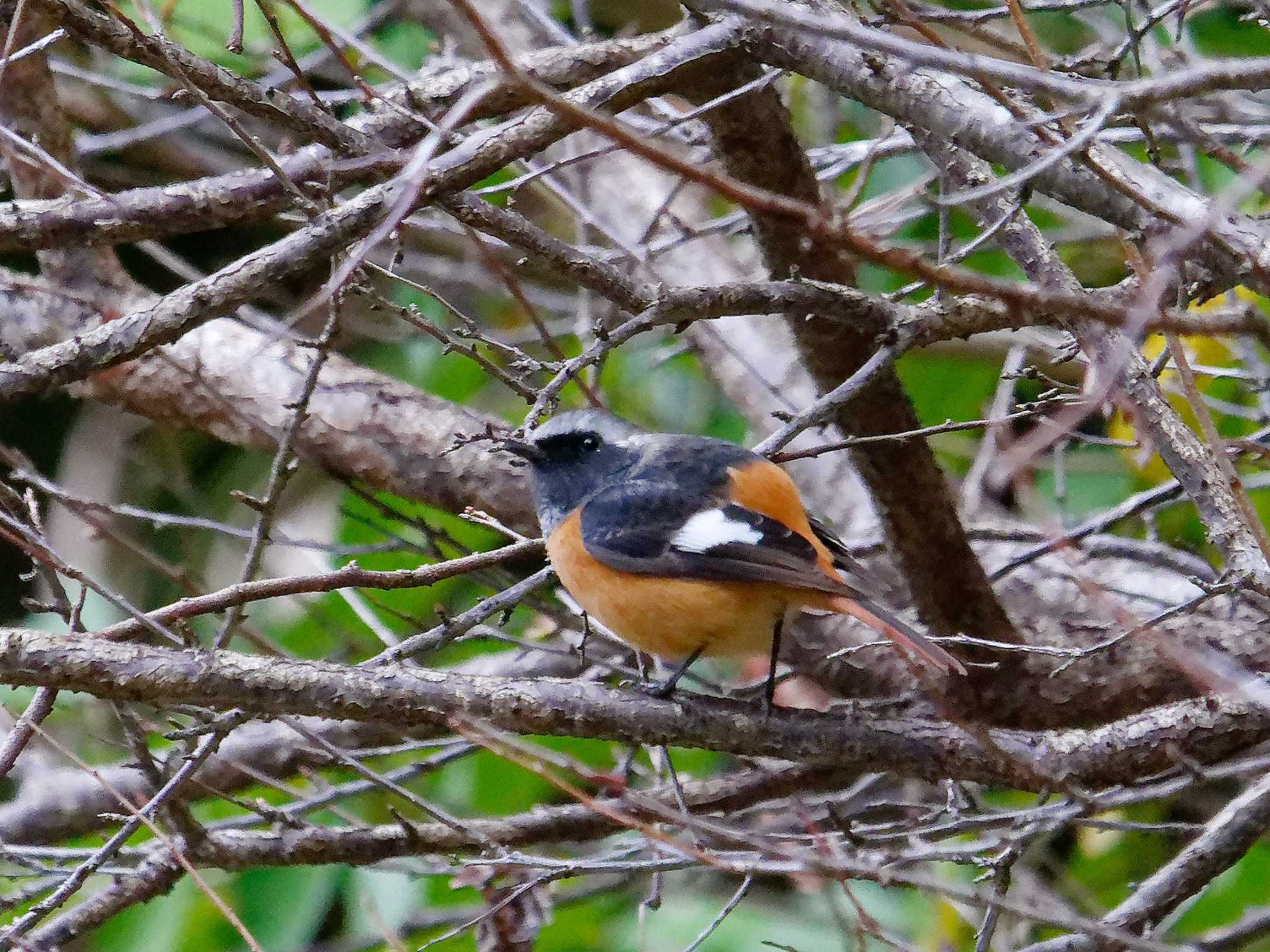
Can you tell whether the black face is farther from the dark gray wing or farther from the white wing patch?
the white wing patch

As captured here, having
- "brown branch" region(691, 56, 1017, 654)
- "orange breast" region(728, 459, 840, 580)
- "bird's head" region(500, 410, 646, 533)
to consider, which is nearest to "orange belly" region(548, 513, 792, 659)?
"orange breast" region(728, 459, 840, 580)

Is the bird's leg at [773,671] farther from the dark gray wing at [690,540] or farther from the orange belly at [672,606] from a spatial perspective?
the dark gray wing at [690,540]

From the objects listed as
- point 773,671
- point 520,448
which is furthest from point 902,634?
point 520,448

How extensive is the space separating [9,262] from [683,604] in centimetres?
556

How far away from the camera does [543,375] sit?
21.1 feet

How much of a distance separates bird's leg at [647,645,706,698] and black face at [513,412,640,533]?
1.97ft

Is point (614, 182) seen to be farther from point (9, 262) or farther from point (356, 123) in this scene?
point (9, 262)

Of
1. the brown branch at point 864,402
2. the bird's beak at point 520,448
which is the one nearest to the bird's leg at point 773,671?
the brown branch at point 864,402

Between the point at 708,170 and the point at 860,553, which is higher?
the point at 860,553

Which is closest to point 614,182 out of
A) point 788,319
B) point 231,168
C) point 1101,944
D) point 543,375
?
point 543,375

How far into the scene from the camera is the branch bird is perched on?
10.7ft

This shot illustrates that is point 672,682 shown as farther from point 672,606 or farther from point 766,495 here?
point 766,495

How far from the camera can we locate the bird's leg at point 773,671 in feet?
10.2

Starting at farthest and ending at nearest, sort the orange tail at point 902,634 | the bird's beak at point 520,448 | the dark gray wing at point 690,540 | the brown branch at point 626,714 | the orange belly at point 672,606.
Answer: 1. the bird's beak at point 520,448
2. the orange belly at point 672,606
3. the dark gray wing at point 690,540
4. the orange tail at point 902,634
5. the brown branch at point 626,714
